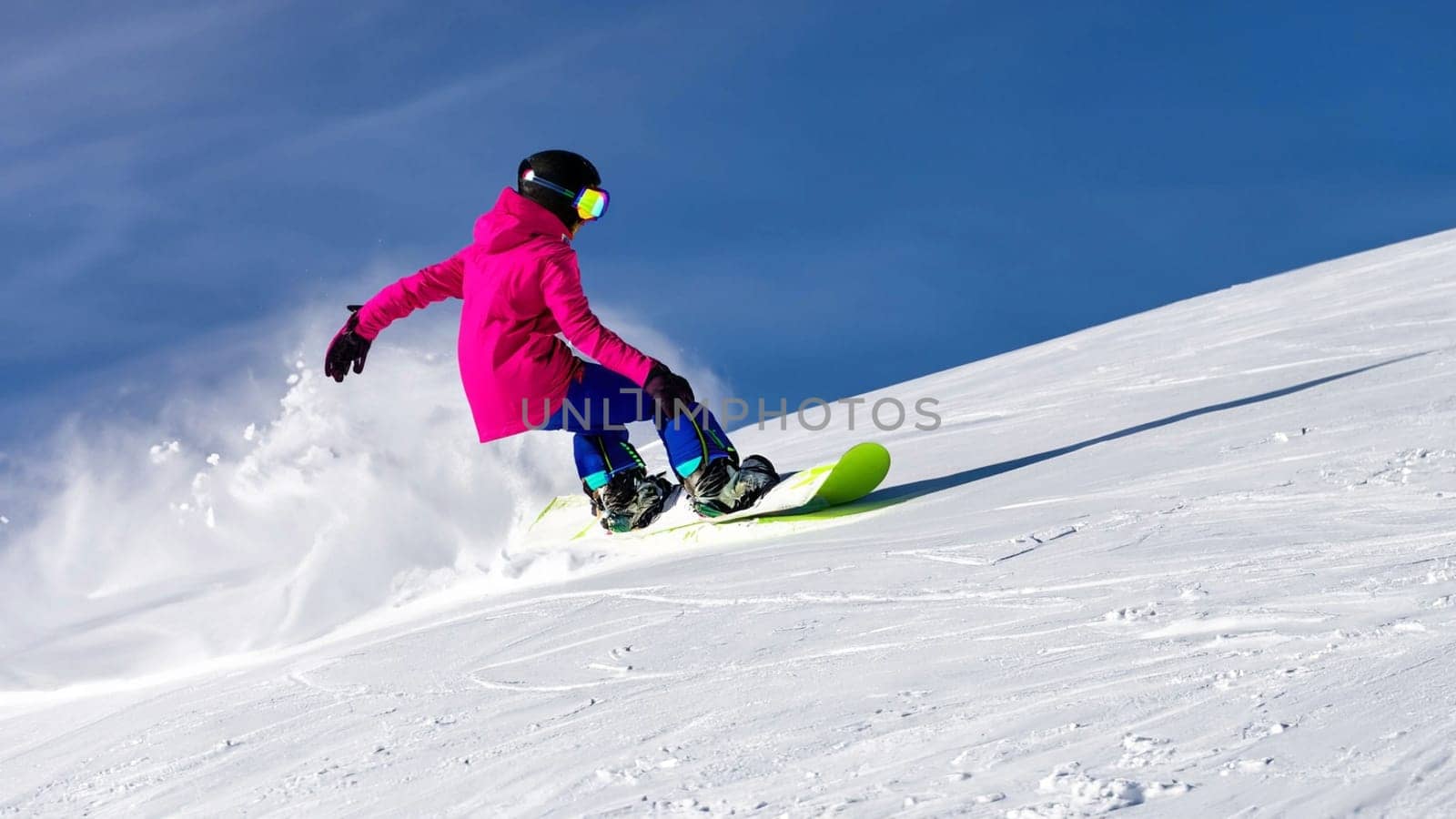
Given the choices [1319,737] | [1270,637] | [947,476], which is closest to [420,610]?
[947,476]

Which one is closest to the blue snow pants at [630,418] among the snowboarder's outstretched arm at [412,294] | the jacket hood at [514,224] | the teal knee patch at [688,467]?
the teal knee patch at [688,467]

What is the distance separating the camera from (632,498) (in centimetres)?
538

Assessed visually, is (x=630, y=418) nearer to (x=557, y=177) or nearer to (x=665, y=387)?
(x=665, y=387)

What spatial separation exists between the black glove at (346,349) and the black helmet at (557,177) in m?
1.14

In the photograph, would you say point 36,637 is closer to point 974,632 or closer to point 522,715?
point 522,715

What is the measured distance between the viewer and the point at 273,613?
15.7 ft

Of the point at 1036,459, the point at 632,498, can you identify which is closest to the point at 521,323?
the point at 632,498

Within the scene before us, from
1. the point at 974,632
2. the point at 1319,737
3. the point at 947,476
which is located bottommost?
the point at 1319,737

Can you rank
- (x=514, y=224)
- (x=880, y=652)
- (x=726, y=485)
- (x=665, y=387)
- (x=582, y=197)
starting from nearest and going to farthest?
1. (x=880, y=652)
2. (x=665, y=387)
3. (x=514, y=224)
4. (x=582, y=197)
5. (x=726, y=485)

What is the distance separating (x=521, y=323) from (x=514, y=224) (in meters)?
0.38

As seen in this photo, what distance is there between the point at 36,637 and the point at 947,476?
385 cm

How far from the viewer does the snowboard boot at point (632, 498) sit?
534cm

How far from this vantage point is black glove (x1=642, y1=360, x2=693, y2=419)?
4551 millimetres

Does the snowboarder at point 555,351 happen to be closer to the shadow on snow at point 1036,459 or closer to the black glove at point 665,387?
the black glove at point 665,387
